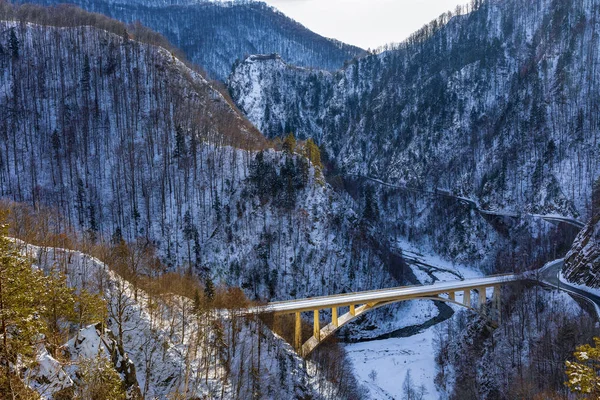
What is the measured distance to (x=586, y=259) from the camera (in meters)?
44.1

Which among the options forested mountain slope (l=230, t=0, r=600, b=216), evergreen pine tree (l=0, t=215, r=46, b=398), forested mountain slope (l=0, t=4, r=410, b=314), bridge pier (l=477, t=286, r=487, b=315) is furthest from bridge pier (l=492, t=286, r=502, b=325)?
evergreen pine tree (l=0, t=215, r=46, b=398)

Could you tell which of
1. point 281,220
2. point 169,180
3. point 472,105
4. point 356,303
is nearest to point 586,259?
point 356,303

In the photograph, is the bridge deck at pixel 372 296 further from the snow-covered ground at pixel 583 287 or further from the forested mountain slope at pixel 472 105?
the forested mountain slope at pixel 472 105

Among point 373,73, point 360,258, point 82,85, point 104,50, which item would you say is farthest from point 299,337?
point 373,73

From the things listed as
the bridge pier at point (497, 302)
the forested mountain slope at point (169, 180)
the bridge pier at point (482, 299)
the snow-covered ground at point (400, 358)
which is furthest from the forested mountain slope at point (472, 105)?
the forested mountain slope at point (169, 180)

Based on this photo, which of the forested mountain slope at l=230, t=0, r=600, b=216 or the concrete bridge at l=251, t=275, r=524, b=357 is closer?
the concrete bridge at l=251, t=275, r=524, b=357

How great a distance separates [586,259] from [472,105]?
275 ft

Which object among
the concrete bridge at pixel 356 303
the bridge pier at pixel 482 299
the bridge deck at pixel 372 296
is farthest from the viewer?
the bridge pier at pixel 482 299

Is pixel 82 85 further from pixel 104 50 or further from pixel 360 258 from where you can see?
pixel 360 258

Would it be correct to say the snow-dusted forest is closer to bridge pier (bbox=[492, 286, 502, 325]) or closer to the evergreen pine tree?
the evergreen pine tree

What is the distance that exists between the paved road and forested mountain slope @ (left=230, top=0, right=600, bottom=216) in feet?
93.2

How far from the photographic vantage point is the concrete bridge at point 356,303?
1564 inches

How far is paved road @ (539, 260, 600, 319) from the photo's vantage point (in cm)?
3920

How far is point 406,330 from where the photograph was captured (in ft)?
196
